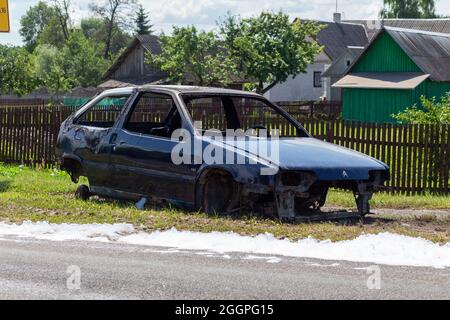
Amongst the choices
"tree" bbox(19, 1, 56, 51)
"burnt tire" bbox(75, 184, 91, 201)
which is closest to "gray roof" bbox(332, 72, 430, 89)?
"burnt tire" bbox(75, 184, 91, 201)

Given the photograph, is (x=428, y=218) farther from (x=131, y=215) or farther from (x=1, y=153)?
(x=1, y=153)

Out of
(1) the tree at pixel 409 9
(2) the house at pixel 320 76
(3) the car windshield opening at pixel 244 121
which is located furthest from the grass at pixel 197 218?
(1) the tree at pixel 409 9

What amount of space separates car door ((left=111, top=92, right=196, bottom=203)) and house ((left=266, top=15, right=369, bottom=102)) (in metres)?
52.9

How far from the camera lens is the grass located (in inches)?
380

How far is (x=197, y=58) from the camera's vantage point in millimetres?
52906

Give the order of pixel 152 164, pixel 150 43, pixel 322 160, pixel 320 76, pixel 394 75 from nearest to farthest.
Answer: pixel 322 160 < pixel 152 164 < pixel 394 75 < pixel 150 43 < pixel 320 76

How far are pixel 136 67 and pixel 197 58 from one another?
16.9m

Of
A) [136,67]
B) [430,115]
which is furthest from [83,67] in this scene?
[430,115]

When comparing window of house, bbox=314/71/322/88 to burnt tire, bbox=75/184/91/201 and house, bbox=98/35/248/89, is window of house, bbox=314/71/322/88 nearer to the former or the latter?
house, bbox=98/35/248/89

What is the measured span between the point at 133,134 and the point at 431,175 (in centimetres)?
686

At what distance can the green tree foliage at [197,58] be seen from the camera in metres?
51.9

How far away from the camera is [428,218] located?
37.0 ft

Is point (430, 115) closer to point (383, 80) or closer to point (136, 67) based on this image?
point (383, 80)

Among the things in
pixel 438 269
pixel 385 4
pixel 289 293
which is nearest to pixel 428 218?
pixel 438 269
